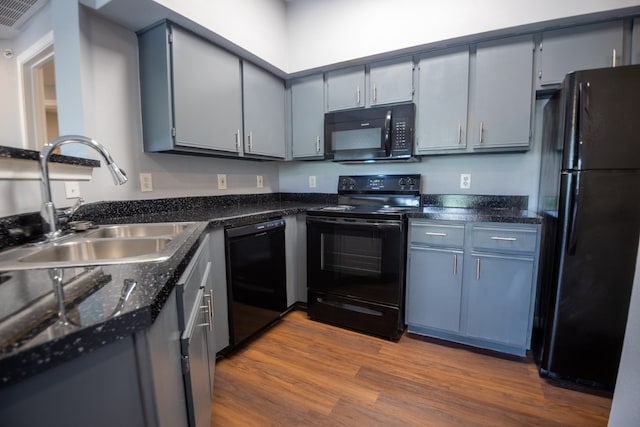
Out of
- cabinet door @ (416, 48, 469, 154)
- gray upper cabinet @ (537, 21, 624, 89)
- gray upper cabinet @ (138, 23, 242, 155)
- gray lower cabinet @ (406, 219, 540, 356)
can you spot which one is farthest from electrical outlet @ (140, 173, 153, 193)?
gray upper cabinet @ (537, 21, 624, 89)

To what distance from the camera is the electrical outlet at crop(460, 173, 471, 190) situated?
228cm

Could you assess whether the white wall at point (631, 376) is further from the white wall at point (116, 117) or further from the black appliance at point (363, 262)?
the white wall at point (116, 117)

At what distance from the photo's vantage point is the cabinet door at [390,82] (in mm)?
2168

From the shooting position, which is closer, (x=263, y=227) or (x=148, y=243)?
(x=148, y=243)

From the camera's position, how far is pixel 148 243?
1190mm

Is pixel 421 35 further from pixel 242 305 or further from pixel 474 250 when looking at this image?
pixel 242 305

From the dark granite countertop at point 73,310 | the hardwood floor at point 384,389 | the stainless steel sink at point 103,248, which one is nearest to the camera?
the dark granite countertop at point 73,310

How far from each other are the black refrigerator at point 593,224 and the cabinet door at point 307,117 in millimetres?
1659

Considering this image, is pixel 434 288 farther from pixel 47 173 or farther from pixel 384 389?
pixel 47 173

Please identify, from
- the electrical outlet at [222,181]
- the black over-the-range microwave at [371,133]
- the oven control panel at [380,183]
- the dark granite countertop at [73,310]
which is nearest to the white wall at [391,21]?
the black over-the-range microwave at [371,133]

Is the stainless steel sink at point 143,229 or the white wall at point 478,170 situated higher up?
the white wall at point 478,170

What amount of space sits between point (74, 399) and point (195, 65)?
186cm

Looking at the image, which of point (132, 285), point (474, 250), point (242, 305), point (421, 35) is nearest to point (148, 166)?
point (242, 305)

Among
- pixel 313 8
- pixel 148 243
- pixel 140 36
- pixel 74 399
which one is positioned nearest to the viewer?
pixel 74 399
